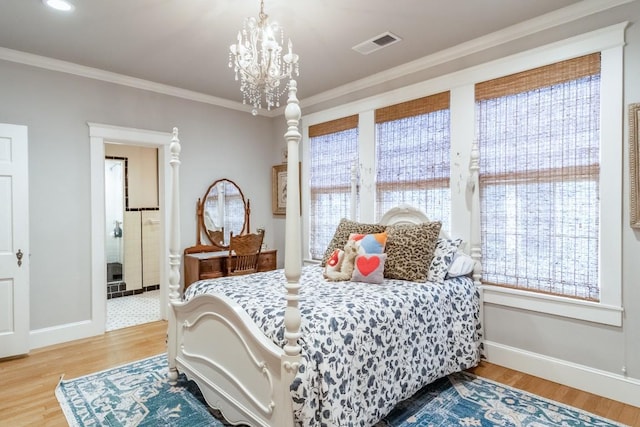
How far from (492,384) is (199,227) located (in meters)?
3.46

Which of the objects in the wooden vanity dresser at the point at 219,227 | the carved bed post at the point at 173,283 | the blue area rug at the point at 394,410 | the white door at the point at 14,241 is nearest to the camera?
the blue area rug at the point at 394,410

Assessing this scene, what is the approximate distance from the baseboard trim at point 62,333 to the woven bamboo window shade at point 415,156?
3177mm

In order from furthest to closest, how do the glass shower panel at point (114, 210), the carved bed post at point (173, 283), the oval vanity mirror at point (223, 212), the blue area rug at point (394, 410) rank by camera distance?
1. the glass shower panel at point (114, 210)
2. the oval vanity mirror at point (223, 212)
3. the carved bed post at point (173, 283)
4. the blue area rug at point (394, 410)

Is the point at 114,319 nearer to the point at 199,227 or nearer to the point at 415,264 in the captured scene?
the point at 199,227

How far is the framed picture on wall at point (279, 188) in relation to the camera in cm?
489

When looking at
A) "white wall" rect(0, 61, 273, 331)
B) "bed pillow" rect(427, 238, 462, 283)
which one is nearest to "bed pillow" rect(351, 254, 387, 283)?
"bed pillow" rect(427, 238, 462, 283)

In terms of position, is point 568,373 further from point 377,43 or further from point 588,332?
point 377,43

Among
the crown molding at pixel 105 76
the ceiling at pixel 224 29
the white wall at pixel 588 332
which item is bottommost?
the white wall at pixel 588 332

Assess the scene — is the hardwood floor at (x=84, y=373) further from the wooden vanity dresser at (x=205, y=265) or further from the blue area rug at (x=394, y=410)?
the wooden vanity dresser at (x=205, y=265)

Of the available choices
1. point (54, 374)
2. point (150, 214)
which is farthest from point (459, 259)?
point (150, 214)

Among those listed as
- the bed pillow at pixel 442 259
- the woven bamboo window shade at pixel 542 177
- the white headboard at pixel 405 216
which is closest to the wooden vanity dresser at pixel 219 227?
the white headboard at pixel 405 216

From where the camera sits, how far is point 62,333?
3402 mm

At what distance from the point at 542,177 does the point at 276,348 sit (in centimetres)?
235

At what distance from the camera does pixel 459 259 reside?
9.40ft
